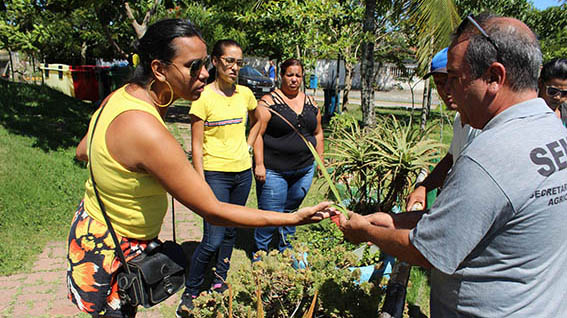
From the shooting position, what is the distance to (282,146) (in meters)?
4.04

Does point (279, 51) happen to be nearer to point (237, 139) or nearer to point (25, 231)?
point (237, 139)

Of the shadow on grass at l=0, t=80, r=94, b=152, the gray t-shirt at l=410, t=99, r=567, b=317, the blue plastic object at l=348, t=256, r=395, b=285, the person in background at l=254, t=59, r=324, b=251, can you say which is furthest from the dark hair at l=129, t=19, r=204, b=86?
the shadow on grass at l=0, t=80, r=94, b=152

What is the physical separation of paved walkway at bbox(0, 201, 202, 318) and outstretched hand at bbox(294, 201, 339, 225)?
6.50 feet

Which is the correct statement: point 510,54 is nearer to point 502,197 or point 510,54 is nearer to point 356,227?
point 502,197

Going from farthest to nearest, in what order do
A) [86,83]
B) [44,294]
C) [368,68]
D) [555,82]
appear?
1. [86,83]
2. [368,68]
3. [44,294]
4. [555,82]

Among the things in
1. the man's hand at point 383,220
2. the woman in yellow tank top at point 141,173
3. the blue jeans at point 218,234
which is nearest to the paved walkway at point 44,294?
the blue jeans at point 218,234

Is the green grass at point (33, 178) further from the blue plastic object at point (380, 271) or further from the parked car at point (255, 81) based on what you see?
the parked car at point (255, 81)

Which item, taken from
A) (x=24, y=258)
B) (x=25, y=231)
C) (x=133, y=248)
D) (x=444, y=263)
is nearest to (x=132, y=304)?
(x=133, y=248)

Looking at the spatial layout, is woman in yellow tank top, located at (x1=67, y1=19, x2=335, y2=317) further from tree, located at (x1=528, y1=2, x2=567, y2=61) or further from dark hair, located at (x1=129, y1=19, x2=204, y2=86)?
tree, located at (x1=528, y1=2, x2=567, y2=61)

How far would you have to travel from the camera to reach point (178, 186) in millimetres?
1790

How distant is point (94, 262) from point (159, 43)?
3.44 feet

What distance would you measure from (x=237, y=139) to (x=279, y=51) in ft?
9.50

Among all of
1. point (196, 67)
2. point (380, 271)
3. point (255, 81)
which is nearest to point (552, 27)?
point (255, 81)

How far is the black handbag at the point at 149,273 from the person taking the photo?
1898 mm
